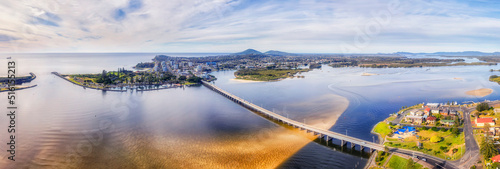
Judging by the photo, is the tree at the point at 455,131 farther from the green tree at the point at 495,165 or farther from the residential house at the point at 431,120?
the green tree at the point at 495,165

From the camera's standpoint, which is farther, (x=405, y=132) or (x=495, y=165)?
(x=405, y=132)

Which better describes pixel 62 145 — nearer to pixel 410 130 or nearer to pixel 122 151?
pixel 122 151

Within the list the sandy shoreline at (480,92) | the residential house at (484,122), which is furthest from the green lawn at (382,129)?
the sandy shoreline at (480,92)

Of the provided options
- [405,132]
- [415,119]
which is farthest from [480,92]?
[405,132]

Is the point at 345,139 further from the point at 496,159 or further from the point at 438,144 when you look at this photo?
the point at 496,159

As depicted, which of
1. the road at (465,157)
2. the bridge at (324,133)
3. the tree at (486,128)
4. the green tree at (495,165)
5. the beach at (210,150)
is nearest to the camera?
the green tree at (495,165)

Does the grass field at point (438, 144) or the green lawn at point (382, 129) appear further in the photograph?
the green lawn at point (382, 129)

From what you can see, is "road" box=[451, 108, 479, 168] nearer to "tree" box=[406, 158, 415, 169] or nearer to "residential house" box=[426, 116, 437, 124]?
"residential house" box=[426, 116, 437, 124]
